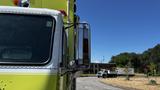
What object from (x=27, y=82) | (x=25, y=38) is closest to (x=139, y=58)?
(x=25, y=38)

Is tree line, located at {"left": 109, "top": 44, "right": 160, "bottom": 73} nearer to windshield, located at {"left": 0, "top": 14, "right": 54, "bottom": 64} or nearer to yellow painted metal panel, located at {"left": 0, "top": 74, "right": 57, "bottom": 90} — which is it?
windshield, located at {"left": 0, "top": 14, "right": 54, "bottom": 64}

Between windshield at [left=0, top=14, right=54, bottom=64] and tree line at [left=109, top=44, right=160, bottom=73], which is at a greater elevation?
tree line at [left=109, top=44, right=160, bottom=73]

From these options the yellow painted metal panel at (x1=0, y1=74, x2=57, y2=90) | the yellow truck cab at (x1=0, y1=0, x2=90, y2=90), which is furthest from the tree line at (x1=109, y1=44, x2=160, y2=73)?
the yellow painted metal panel at (x1=0, y1=74, x2=57, y2=90)

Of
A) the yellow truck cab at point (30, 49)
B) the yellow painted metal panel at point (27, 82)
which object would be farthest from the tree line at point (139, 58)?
the yellow painted metal panel at point (27, 82)

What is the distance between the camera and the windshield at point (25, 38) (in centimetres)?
485

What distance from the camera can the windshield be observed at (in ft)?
15.9

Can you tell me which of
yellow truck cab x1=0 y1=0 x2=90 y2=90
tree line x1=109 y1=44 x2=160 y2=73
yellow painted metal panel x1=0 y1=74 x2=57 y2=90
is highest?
tree line x1=109 y1=44 x2=160 y2=73

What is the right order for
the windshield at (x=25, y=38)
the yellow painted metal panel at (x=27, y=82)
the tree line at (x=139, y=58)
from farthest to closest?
the tree line at (x=139, y=58), the windshield at (x=25, y=38), the yellow painted metal panel at (x=27, y=82)

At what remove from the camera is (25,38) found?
16.3 feet

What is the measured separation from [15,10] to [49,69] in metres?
0.91

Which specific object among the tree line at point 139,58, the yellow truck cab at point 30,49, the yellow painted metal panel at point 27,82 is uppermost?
the tree line at point 139,58

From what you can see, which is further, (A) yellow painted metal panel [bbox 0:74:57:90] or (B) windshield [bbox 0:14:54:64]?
(B) windshield [bbox 0:14:54:64]

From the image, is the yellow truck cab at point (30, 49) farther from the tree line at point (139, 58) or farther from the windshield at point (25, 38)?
the tree line at point (139, 58)

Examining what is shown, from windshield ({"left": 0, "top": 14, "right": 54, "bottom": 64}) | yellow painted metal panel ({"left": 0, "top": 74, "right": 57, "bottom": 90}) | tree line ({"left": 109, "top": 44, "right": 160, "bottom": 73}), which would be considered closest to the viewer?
yellow painted metal panel ({"left": 0, "top": 74, "right": 57, "bottom": 90})
